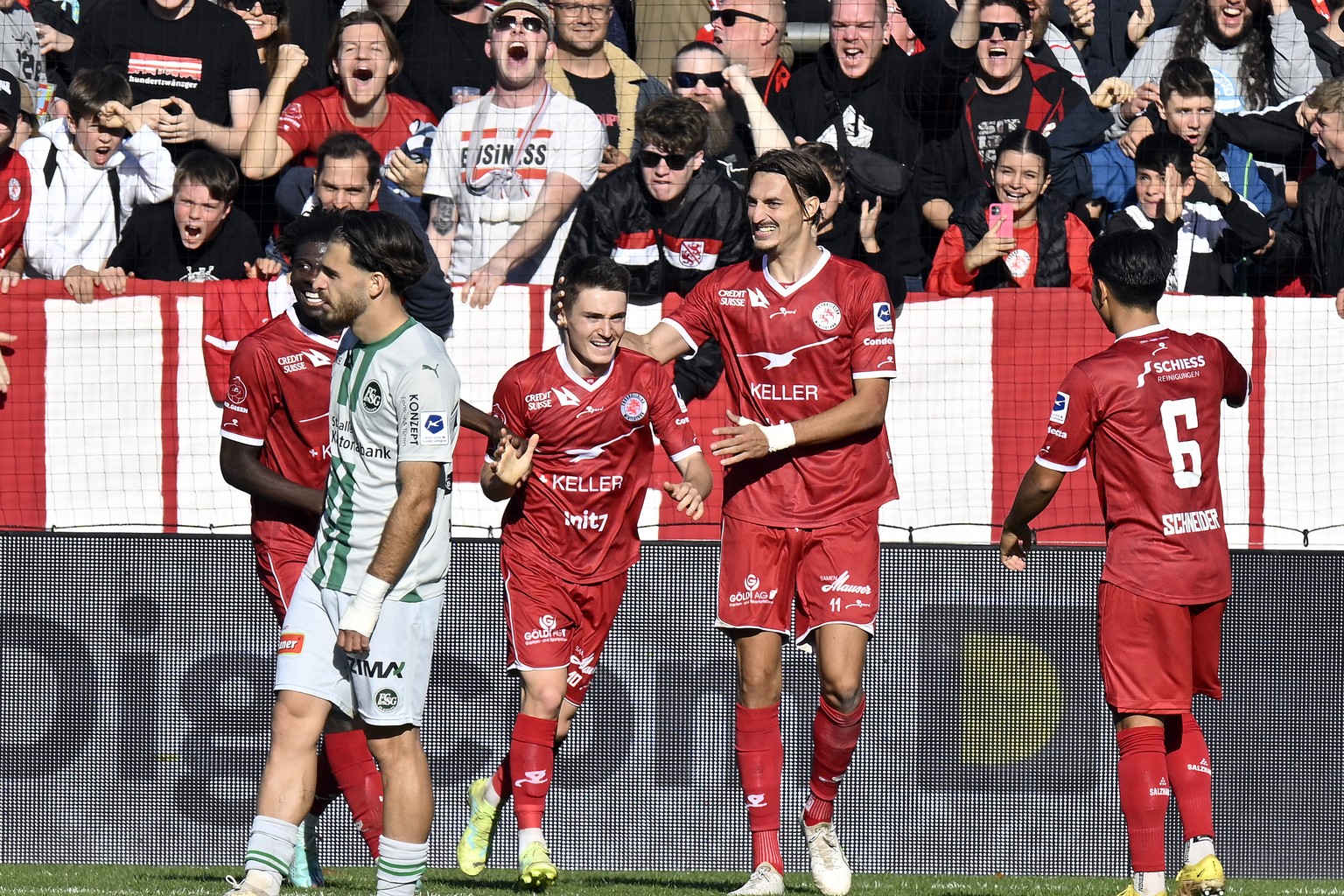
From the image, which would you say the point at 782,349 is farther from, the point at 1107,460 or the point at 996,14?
the point at 996,14

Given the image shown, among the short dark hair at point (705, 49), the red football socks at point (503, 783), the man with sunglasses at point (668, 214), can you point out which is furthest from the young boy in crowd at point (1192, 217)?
the red football socks at point (503, 783)

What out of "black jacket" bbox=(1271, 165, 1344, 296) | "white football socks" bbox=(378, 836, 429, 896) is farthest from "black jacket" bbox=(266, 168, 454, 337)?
"black jacket" bbox=(1271, 165, 1344, 296)

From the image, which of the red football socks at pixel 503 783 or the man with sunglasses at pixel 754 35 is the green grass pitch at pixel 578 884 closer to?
the red football socks at pixel 503 783

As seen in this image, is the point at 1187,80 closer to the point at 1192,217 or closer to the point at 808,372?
the point at 1192,217

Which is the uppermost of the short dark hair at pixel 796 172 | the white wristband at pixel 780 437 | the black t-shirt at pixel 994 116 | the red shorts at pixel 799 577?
the black t-shirt at pixel 994 116

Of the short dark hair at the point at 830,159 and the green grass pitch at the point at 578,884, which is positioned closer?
the green grass pitch at the point at 578,884

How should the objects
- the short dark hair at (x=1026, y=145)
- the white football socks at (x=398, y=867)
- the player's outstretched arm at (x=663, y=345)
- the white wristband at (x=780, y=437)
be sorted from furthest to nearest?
the short dark hair at (x=1026, y=145) → the player's outstretched arm at (x=663, y=345) → the white wristband at (x=780, y=437) → the white football socks at (x=398, y=867)

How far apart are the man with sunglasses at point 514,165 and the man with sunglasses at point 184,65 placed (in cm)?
144

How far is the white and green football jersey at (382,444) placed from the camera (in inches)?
185

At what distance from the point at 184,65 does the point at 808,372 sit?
5.74 m

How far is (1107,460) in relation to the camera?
551cm

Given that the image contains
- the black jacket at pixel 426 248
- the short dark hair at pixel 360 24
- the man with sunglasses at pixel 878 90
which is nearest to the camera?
the black jacket at pixel 426 248

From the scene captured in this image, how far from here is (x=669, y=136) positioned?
8750mm

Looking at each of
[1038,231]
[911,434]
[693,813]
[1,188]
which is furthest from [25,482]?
[1038,231]
